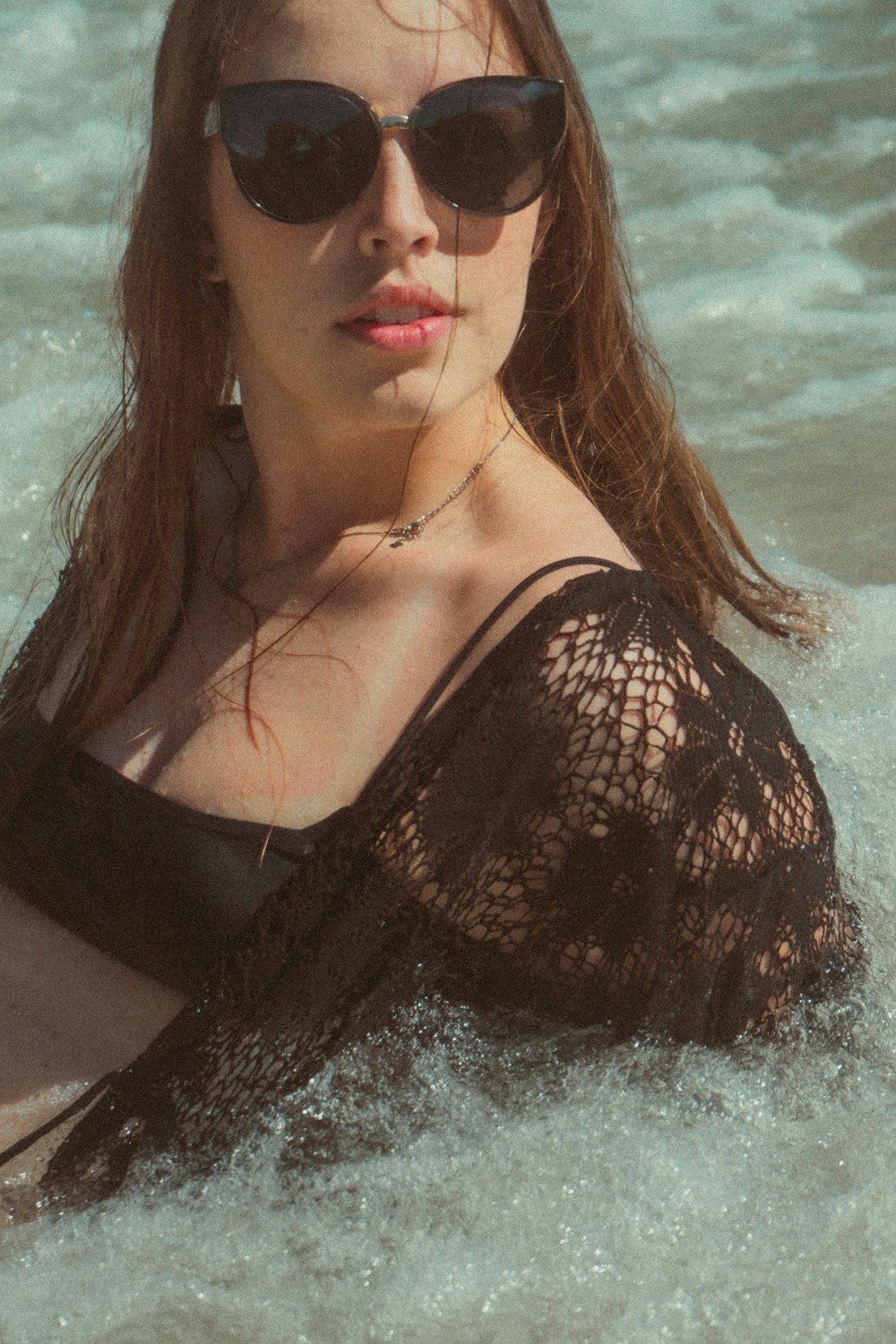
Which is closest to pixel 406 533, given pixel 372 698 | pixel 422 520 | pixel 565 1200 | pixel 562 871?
pixel 422 520

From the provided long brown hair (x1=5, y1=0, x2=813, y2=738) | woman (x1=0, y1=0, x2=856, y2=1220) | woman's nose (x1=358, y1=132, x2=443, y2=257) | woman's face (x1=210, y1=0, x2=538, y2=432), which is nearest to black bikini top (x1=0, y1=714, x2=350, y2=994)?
woman (x1=0, y1=0, x2=856, y2=1220)

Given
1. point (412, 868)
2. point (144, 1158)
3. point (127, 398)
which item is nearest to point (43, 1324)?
point (144, 1158)

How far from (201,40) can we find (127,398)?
531 mm

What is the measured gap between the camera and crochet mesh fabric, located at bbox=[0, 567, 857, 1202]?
161 centimetres

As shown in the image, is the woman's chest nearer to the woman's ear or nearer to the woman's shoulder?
the woman's shoulder

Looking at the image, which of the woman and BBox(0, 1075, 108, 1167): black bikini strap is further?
BBox(0, 1075, 108, 1167): black bikini strap

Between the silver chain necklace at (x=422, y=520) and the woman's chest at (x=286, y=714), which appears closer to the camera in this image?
the woman's chest at (x=286, y=714)

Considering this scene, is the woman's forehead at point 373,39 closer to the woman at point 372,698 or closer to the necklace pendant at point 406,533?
the woman at point 372,698

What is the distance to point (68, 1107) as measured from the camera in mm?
1926

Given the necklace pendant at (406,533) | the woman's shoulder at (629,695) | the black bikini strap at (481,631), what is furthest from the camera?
the necklace pendant at (406,533)

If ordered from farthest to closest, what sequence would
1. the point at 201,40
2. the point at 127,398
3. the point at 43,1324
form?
1. the point at 127,398
2. the point at 201,40
3. the point at 43,1324

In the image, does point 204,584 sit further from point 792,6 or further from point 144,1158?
point 792,6

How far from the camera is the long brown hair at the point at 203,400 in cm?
195

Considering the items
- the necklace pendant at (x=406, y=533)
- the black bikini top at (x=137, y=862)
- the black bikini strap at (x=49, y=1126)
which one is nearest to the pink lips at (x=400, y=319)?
the necklace pendant at (x=406, y=533)
